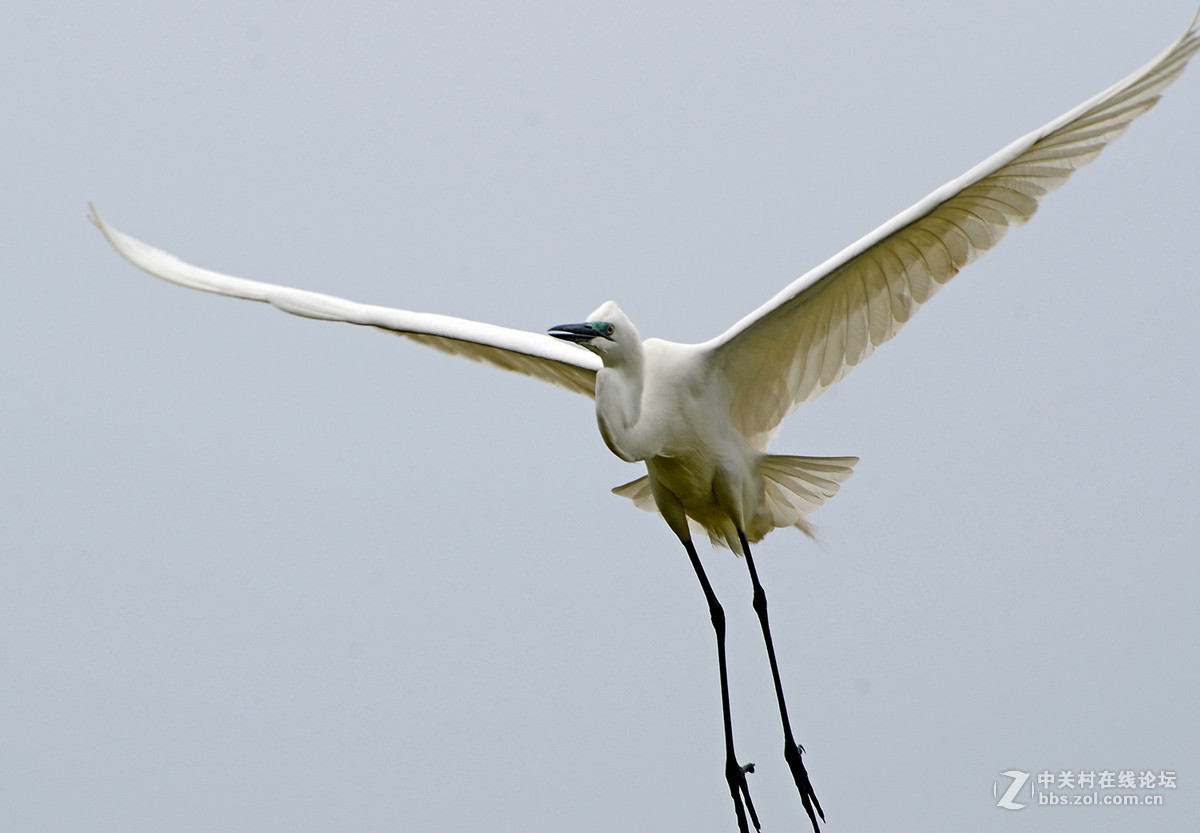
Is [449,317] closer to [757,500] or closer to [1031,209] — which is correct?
[757,500]

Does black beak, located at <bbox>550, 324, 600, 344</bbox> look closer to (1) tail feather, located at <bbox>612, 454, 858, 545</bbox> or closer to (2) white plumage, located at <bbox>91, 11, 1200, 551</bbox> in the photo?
(2) white plumage, located at <bbox>91, 11, 1200, 551</bbox>

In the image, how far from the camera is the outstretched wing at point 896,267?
12.6 feet

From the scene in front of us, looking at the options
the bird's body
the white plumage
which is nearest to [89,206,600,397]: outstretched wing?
the white plumage

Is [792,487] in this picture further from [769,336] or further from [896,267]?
[896,267]

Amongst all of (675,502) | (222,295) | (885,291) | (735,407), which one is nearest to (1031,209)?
(885,291)

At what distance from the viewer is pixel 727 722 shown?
15.5ft

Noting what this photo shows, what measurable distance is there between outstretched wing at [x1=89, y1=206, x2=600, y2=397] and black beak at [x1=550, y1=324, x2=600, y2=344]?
19.8 inches

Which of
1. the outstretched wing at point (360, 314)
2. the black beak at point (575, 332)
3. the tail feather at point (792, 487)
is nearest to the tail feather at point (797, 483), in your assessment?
the tail feather at point (792, 487)

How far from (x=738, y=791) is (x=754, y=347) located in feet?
4.54

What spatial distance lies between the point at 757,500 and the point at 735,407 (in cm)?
33

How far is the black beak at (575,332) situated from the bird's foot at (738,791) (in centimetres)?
146

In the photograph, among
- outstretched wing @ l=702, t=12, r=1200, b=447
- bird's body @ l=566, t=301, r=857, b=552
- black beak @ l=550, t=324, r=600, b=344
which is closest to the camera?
outstretched wing @ l=702, t=12, r=1200, b=447

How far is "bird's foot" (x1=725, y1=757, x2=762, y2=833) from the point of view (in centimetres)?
464

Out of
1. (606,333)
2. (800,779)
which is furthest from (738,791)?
(606,333)
